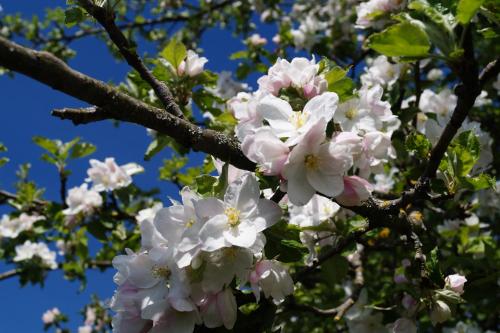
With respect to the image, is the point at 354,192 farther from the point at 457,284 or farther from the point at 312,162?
the point at 457,284

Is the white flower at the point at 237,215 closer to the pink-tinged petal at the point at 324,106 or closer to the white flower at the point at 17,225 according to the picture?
the pink-tinged petal at the point at 324,106

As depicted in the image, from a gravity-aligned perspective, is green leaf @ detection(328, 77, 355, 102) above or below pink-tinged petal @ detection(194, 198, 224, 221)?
above

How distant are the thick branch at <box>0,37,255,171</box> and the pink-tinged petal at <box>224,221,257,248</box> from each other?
181 mm

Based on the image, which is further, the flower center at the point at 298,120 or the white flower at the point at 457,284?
the white flower at the point at 457,284

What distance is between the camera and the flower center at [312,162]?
1170 mm

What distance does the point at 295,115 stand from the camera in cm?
128

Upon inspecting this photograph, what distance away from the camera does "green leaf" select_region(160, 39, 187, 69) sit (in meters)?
2.20

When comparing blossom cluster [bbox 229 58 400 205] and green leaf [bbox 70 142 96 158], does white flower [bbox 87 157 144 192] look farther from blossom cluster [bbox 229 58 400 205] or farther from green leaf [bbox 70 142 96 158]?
blossom cluster [bbox 229 58 400 205]

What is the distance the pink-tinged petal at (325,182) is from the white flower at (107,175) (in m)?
2.38

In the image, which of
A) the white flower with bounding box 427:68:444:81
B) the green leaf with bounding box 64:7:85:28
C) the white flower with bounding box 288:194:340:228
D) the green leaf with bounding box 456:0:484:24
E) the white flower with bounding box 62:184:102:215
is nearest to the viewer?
the green leaf with bounding box 456:0:484:24

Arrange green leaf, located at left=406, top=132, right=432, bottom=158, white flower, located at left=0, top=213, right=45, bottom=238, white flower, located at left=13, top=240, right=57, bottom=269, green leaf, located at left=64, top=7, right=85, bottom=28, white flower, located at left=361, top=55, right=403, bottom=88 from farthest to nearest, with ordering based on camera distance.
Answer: white flower, located at left=13, top=240, right=57, bottom=269
white flower, located at left=0, top=213, right=45, bottom=238
white flower, located at left=361, top=55, right=403, bottom=88
green leaf, located at left=64, top=7, right=85, bottom=28
green leaf, located at left=406, top=132, right=432, bottom=158

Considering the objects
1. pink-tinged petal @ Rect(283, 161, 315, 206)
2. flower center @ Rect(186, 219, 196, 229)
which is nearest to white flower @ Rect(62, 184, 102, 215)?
flower center @ Rect(186, 219, 196, 229)

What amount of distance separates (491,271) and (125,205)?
2403mm

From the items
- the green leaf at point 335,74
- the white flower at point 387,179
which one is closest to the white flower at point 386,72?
the white flower at point 387,179
